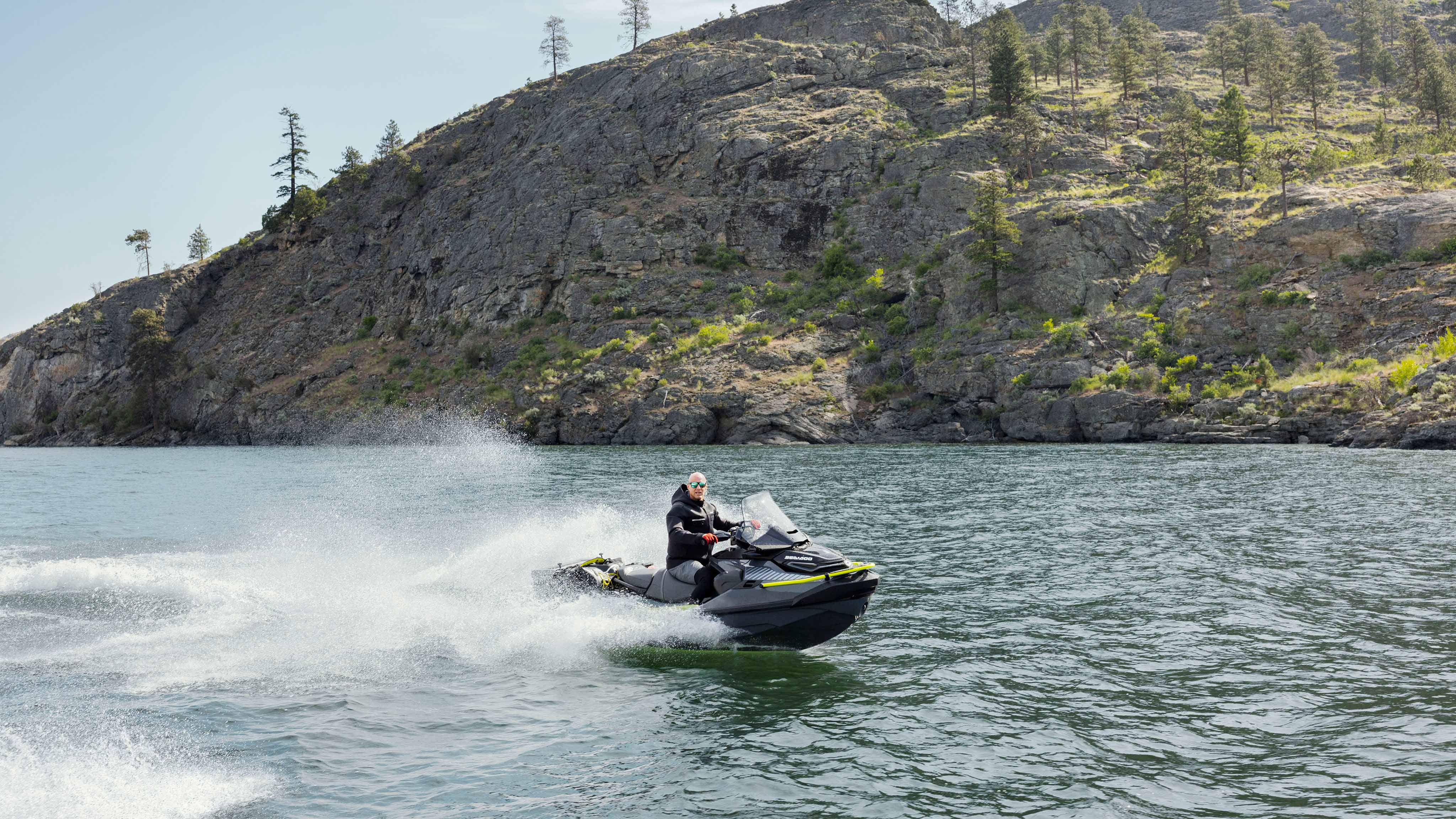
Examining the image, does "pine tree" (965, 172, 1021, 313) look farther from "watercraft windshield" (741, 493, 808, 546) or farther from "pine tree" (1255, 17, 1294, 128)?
"watercraft windshield" (741, 493, 808, 546)

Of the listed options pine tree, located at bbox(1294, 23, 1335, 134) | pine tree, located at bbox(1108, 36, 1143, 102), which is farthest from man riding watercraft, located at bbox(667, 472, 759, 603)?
pine tree, located at bbox(1294, 23, 1335, 134)

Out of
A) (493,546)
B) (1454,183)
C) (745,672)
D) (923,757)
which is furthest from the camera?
(1454,183)

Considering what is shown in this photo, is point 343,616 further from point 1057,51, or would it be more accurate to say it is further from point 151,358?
point 1057,51

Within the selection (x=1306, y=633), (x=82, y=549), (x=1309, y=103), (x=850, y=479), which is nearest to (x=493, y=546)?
(x=82, y=549)

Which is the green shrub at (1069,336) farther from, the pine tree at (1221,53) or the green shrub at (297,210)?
the green shrub at (297,210)

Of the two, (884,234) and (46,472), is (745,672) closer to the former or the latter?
(46,472)

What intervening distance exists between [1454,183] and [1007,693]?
2676 inches

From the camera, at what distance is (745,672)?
11969 mm

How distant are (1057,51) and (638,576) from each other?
4098 inches

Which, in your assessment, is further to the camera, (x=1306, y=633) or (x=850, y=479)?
(x=850, y=479)

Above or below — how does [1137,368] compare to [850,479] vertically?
above

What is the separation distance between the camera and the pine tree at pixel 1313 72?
8894 cm

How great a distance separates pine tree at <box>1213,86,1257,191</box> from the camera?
6794 cm

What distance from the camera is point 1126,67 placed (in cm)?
8812
